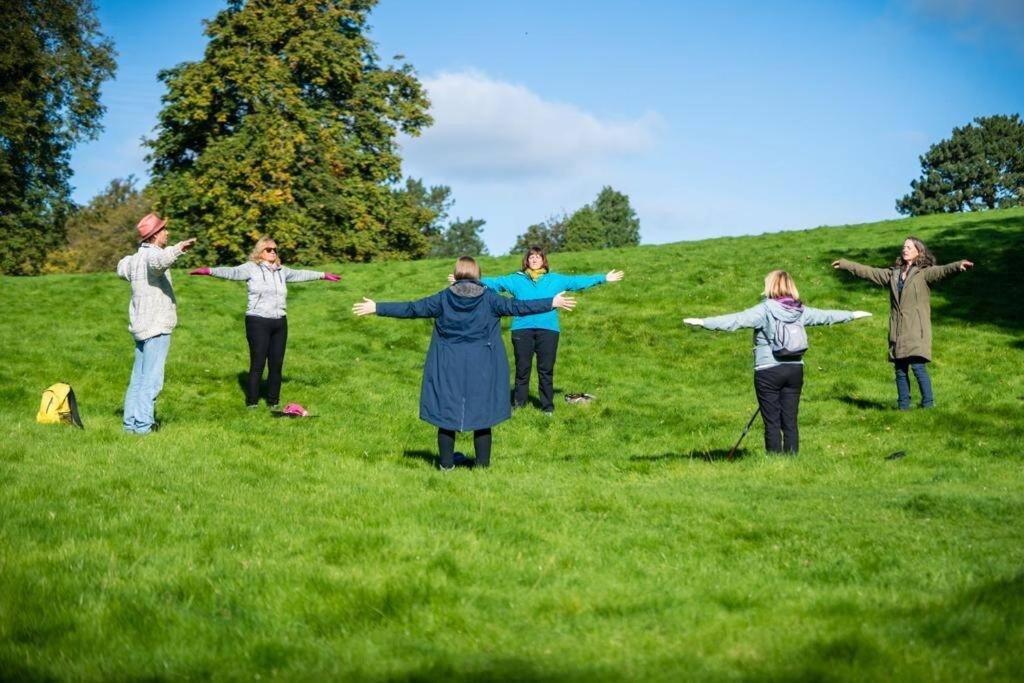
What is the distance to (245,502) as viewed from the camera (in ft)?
30.3

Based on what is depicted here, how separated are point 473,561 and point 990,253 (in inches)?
1026

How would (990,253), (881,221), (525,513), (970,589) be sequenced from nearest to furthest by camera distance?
(970,589)
(525,513)
(990,253)
(881,221)

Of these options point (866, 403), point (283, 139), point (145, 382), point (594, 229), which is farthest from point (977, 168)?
point (145, 382)

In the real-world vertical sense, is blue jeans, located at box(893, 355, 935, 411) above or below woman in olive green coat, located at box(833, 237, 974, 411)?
below

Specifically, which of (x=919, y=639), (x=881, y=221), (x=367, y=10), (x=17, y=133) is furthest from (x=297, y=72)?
(x=919, y=639)

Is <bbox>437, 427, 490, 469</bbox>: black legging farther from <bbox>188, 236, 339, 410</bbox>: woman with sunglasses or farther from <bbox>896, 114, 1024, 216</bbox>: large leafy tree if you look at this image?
<bbox>896, 114, 1024, 216</bbox>: large leafy tree

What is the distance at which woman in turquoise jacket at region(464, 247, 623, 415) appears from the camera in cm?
1600

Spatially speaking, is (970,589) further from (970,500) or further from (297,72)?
(297,72)

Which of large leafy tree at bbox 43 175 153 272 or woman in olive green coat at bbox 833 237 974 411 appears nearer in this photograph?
woman in olive green coat at bbox 833 237 974 411

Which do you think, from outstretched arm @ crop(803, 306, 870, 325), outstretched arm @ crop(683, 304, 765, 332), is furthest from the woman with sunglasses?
outstretched arm @ crop(803, 306, 870, 325)

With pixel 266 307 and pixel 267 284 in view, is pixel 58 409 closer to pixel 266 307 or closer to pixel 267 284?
pixel 266 307

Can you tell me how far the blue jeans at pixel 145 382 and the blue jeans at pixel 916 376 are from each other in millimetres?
11295

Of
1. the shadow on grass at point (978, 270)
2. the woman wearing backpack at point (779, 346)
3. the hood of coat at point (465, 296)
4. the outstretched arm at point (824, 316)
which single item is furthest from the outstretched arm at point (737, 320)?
the shadow on grass at point (978, 270)

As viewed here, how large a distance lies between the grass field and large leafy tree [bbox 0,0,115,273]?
30.6 metres
